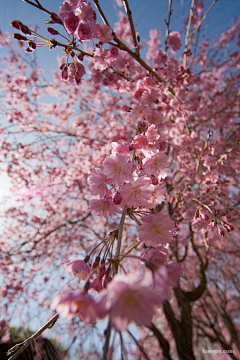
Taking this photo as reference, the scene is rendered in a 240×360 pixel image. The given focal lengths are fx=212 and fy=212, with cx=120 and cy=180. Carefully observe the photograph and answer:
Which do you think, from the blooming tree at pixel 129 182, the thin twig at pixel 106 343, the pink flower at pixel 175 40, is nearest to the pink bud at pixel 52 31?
the blooming tree at pixel 129 182

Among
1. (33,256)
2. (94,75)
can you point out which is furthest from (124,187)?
(33,256)

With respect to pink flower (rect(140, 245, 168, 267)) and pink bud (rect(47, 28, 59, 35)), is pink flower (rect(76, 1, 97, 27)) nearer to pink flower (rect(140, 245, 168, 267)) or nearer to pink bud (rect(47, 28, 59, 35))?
pink bud (rect(47, 28, 59, 35))

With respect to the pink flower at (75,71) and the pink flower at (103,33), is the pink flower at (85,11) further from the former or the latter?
the pink flower at (75,71)

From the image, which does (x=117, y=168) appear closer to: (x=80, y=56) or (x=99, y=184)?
(x=99, y=184)

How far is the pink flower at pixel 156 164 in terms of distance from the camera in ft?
4.46

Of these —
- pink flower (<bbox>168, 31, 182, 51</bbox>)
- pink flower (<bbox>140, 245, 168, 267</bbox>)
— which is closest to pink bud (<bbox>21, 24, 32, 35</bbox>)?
pink flower (<bbox>140, 245, 168, 267</bbox>)

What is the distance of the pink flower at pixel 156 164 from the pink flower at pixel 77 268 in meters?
0.67

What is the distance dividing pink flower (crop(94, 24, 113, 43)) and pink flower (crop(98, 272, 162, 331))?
1.86 meters

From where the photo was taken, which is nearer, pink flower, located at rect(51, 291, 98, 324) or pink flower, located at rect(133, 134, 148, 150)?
pink flower, located at rect(51, 291, 98, 324)

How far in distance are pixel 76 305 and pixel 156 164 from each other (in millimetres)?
937

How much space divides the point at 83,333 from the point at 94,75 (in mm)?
6888

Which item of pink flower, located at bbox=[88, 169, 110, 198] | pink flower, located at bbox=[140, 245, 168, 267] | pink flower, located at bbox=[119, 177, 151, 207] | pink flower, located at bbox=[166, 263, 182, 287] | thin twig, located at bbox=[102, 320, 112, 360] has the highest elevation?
pink flower, located at bbox=[88, 169, 110, 198]

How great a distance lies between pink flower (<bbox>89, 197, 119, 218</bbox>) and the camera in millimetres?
1301

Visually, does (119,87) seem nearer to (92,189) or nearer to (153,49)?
(92,189)
